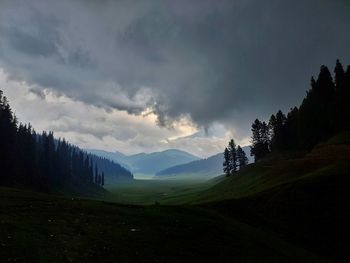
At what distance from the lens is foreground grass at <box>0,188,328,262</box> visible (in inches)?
922

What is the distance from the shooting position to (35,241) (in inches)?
944

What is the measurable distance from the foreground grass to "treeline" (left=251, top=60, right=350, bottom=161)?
248 feet

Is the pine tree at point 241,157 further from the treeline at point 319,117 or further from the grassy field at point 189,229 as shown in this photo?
the grassy field at point 189,229

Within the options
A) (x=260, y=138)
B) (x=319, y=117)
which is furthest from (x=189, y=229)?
(x=260, y=138)

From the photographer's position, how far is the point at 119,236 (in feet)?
91.6

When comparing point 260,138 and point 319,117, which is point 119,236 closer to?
point 319,117

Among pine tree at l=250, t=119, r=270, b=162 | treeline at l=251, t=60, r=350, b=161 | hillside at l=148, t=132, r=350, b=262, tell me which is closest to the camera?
hillside at l=148, t=132, r=350, b=262

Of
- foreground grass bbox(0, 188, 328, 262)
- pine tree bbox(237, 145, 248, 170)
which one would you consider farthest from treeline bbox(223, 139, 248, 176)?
foreground grass bbox(0, 188, 328, 262)

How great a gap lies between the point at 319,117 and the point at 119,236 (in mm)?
92230

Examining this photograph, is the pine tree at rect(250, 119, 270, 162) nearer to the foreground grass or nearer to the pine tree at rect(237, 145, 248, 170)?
the pine tree at rect(237, 145, 248, 170)

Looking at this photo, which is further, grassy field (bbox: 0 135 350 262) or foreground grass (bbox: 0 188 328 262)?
grassy field (bbox: 0 135 350 262)

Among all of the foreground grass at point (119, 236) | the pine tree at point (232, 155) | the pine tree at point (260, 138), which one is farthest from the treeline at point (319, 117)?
the foreground grass at point (119, 236)

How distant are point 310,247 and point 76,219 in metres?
26.5

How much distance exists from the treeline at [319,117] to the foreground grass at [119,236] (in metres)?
75.4
